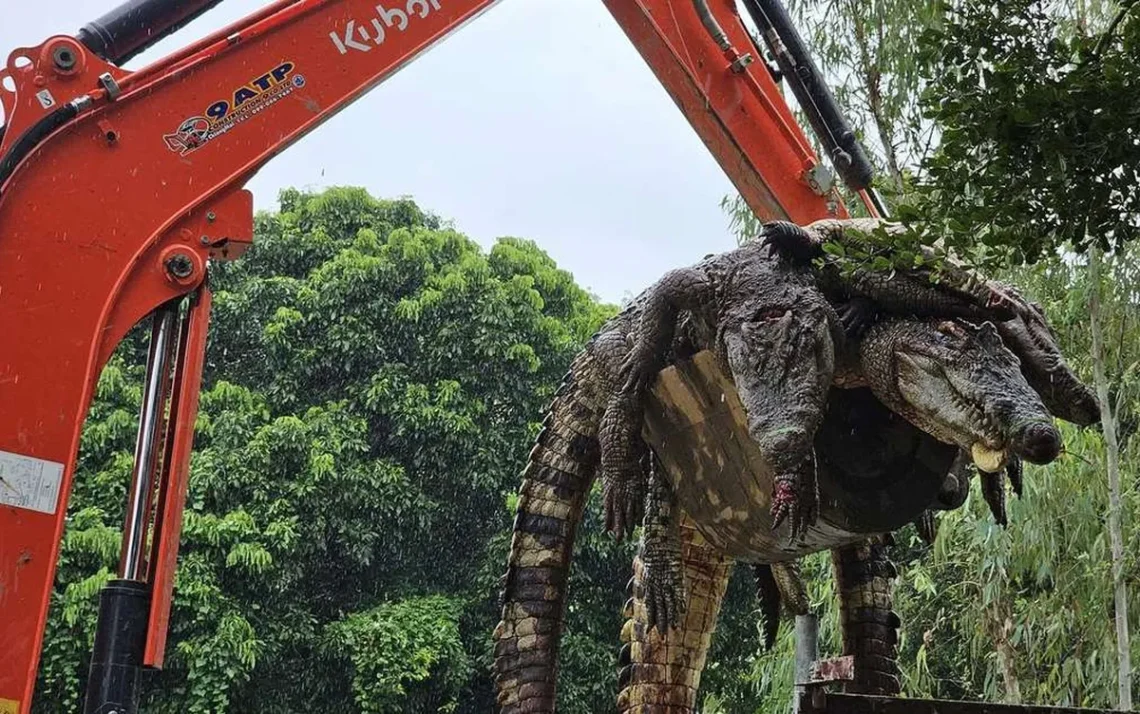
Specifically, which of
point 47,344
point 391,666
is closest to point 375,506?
point 391,666

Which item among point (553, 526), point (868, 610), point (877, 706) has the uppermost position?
point (553, 526)

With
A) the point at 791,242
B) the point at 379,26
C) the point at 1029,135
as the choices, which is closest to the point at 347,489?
the point at 379,26

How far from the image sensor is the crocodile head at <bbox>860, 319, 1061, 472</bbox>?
2650 millimetres

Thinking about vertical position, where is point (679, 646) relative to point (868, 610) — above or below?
below

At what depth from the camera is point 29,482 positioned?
3324 mm

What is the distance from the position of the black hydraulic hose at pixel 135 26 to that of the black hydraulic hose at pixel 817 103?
1.90 metres

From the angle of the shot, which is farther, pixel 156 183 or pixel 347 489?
pixel 347 489

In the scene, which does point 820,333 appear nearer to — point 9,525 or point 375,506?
point 9,525

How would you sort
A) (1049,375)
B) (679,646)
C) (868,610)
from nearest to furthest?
(1049,375)
(679,646)
(868,610)

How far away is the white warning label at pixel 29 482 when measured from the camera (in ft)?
10.8

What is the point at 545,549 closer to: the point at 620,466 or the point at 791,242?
the point at 620,466

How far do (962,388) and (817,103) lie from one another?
1853 mm

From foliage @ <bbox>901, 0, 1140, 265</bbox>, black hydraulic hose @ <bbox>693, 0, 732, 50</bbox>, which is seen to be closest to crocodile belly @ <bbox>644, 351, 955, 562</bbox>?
foliage @ <bbox>901, 0, 1140, 265</bbox>

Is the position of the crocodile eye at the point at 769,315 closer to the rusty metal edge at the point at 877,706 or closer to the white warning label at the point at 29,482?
the rusty metal edge at the point at 877,706
